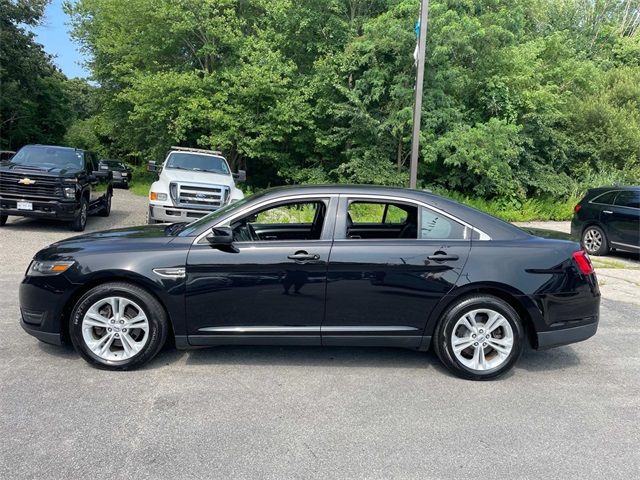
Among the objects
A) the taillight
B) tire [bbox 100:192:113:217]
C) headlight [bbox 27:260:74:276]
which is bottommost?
tire [bbox 100:192:113:217]

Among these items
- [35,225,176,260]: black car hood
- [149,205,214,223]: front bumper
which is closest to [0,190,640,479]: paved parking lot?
[35,225,176,260]: black car hood

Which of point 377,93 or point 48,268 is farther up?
point 377,93

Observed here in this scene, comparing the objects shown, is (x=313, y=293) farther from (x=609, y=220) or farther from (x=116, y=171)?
(x=116, y=171)

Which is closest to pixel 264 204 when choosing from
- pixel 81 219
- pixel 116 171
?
pixel 81 219

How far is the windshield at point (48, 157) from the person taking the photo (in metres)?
11.3

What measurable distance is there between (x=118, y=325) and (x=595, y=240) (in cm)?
1031

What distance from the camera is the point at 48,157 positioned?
1167 centimetres

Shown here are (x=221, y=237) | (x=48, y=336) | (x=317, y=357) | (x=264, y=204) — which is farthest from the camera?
(x=317, y=357)

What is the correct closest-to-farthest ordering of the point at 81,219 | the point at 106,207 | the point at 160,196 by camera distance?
the point at 160,196
the point at 81,219
the point at 106,207

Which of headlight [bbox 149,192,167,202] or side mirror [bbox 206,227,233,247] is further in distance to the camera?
headlight [bbox 149,192,167,202]

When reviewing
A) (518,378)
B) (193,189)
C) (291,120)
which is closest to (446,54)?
(291,120)

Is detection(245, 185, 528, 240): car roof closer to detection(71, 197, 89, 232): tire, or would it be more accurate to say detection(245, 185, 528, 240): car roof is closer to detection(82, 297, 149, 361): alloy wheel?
detection(82, 297, 149, 361): alloy wheel

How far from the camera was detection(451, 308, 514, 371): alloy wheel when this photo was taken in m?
4.25

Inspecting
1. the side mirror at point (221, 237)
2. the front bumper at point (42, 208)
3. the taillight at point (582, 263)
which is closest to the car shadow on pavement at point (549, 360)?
the taillight at point (582, 263)
